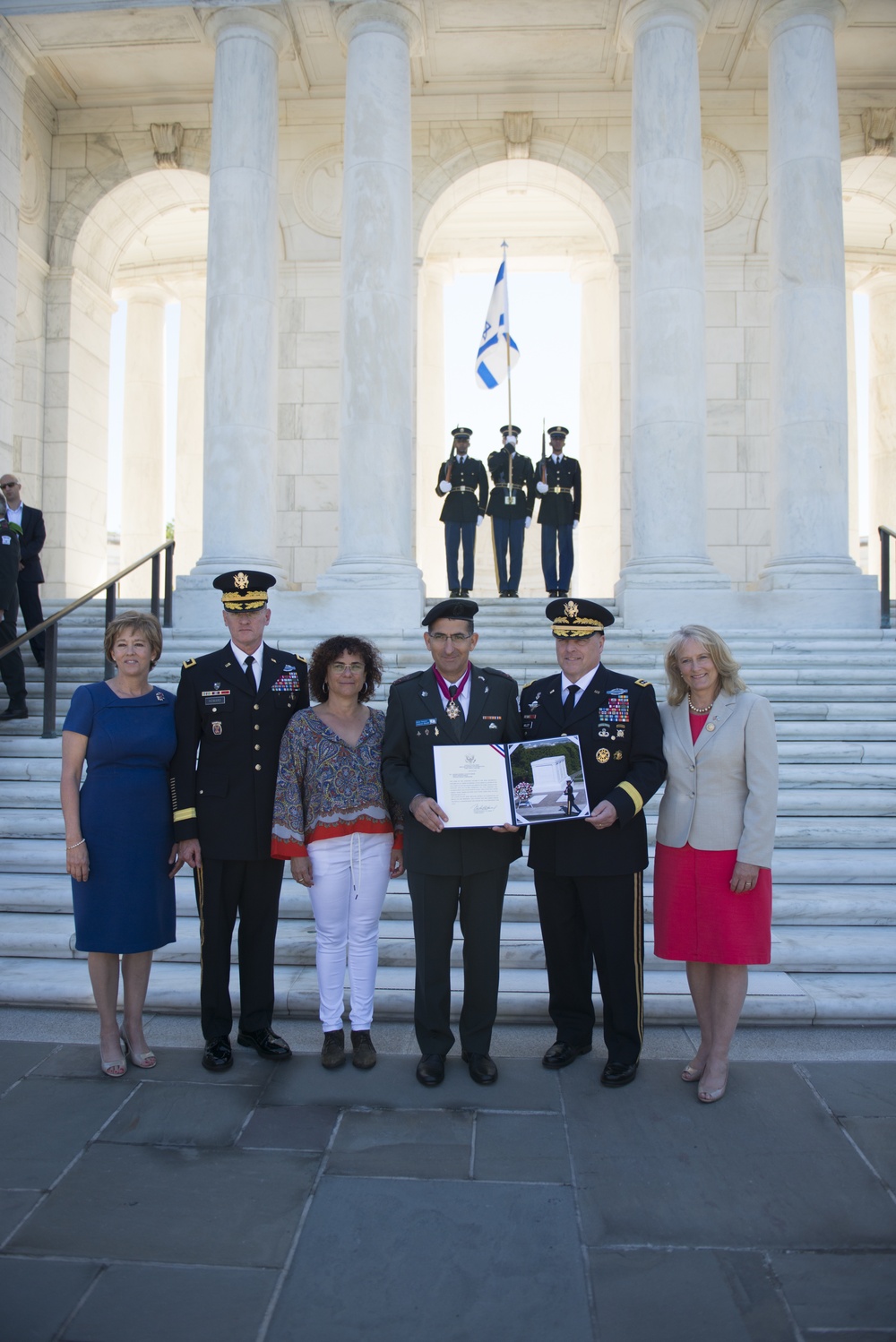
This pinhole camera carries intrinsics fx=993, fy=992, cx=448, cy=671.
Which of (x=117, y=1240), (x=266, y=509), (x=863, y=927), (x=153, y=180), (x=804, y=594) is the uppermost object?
(x=153, y=180)

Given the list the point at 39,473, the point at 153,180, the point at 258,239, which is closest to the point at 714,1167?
the point at 258,239

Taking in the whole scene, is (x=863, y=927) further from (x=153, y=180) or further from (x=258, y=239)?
(x=153, y=180)

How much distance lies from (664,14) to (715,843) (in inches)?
474

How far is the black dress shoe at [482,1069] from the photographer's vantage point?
4320mm

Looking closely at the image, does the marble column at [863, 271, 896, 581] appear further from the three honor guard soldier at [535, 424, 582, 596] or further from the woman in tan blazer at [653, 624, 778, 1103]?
the woman in tan blazer at [653, 624, 778, 1103]

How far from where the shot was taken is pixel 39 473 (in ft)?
52.1

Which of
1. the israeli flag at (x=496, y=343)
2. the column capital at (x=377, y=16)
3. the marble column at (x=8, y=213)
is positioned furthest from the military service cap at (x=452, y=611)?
the column capital at (x=377, y=16)

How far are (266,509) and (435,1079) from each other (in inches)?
364

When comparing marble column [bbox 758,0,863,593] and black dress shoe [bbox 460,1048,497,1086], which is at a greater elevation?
marble column [bbox 758,0,863,593]

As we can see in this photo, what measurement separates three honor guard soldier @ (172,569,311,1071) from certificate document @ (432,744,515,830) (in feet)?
2.93

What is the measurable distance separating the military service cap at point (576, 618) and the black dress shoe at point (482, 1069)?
1.91m

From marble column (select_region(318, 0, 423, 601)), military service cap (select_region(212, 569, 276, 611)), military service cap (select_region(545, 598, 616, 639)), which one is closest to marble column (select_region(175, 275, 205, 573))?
marble column (select_region(318, 0, 423, 601))

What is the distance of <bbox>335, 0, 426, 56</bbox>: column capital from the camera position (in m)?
12.4

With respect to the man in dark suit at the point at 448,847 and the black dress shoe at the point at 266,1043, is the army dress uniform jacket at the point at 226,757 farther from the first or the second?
the black dress shoe at the point at 266,1043
